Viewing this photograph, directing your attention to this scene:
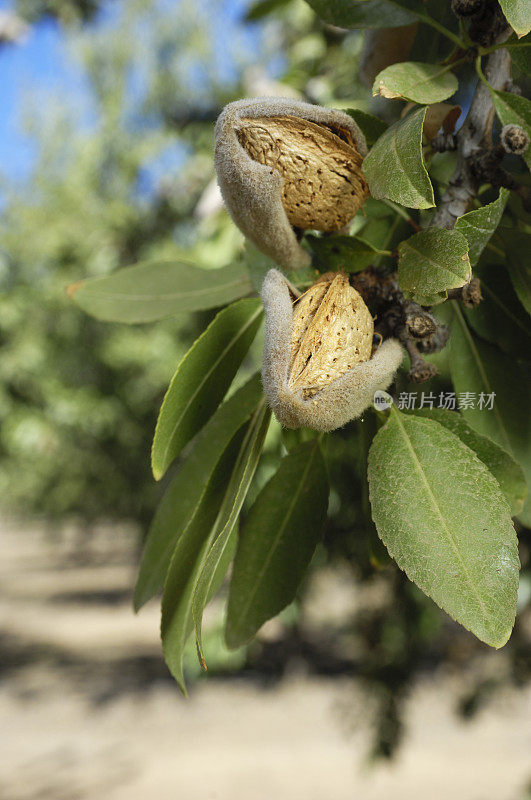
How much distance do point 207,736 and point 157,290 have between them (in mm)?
4730

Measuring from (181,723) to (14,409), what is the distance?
8.66 ft

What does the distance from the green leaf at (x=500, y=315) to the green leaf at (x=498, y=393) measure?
1cm

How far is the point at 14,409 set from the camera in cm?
397

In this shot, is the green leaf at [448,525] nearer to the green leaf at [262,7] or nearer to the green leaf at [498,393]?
the green leaf at [498,393]

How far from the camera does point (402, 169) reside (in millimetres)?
393

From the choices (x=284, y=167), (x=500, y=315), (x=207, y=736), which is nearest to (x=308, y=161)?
(x=284, y=167)

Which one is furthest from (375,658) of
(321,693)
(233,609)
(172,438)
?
(321,693)

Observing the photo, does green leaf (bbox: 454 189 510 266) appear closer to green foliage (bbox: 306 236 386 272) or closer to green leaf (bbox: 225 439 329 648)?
green foliage (bbox: 306 236 386 272)

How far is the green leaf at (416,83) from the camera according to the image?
416 mm

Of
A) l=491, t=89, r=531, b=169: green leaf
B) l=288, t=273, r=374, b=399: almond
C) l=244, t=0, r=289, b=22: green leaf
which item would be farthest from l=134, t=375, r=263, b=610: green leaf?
l=244, t=0, r=289, b=22: green leaf

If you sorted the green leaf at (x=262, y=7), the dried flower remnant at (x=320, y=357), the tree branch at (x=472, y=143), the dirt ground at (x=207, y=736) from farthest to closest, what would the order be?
the dirt ground at (x=207, y=736) → the green leaf at (x=262, y=7) → the tree branch at (x=472, y=143) → the dried flower remnant at (x=320, y=357)

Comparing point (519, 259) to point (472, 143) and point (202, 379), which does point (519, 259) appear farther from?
point (202, 379)

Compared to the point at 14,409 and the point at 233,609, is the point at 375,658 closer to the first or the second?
the point at 233,609

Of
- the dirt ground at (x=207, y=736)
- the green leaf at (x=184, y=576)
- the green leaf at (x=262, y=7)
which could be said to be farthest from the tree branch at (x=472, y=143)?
the dirt ground at (x=207, y=736)
